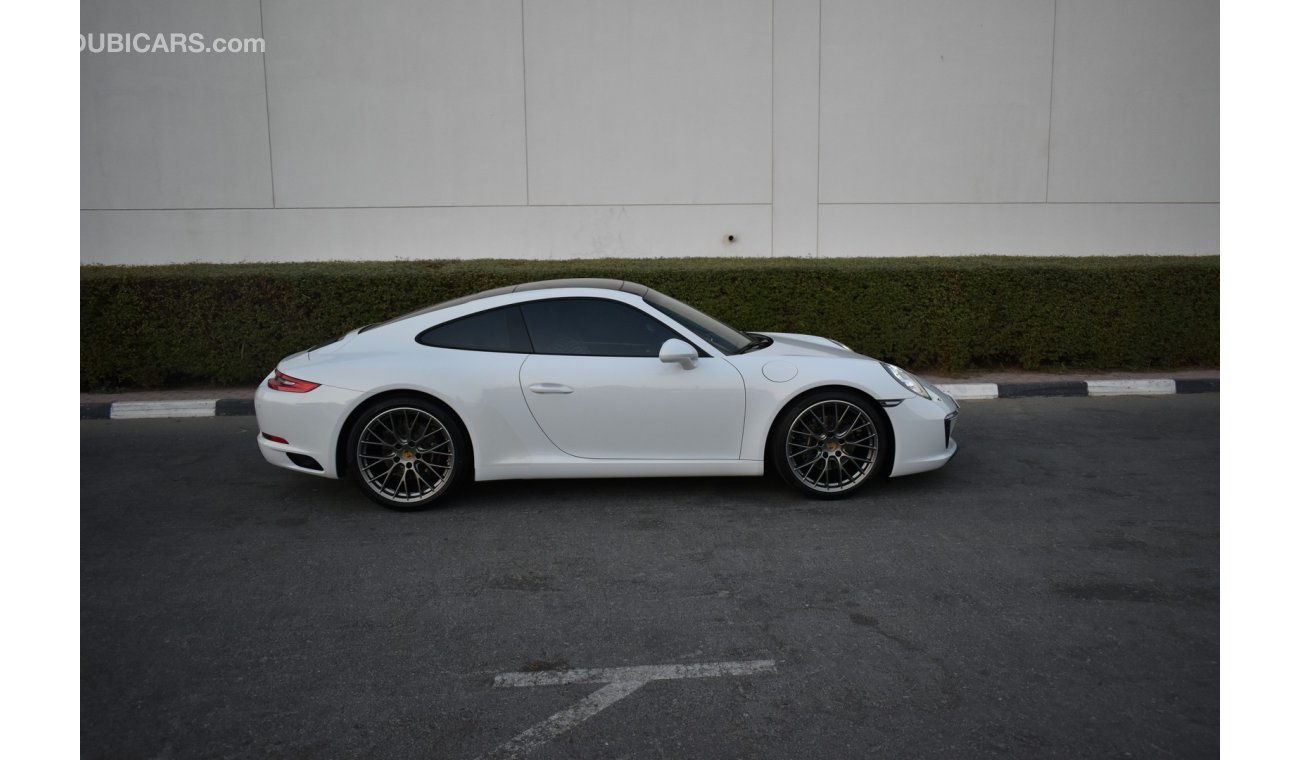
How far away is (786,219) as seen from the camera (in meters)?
12.1

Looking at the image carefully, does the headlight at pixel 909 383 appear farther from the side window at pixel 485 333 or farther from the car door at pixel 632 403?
the side window at pixel 485 333

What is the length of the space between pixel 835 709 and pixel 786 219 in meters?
9.38

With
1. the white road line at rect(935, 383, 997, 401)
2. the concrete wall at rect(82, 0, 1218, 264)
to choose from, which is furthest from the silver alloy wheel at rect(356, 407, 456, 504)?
the concrete wall at rect(82, 0, 1218, 264)

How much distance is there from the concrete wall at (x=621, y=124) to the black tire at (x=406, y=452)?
6.54m

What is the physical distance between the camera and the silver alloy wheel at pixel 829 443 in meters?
5.70

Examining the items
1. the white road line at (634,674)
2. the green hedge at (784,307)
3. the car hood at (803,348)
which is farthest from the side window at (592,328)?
the green hedge at (784,307)

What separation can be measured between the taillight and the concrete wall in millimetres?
6333

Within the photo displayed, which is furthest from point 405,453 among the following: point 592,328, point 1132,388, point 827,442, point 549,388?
point 1132,388

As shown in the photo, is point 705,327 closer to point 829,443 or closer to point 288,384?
point 829,443

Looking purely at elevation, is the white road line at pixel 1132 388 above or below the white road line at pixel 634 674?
above

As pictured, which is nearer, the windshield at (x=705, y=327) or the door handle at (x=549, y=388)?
the door handle at (x=549, y=388)

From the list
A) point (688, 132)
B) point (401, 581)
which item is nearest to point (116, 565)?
point (401, 581)

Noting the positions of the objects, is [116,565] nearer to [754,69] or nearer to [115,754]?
[115,754]

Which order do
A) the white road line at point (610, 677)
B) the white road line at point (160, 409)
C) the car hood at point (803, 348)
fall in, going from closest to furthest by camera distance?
the white road line at point (610, 677) → the car hood at point (803, 348) → the white road line at point (160, 409)
